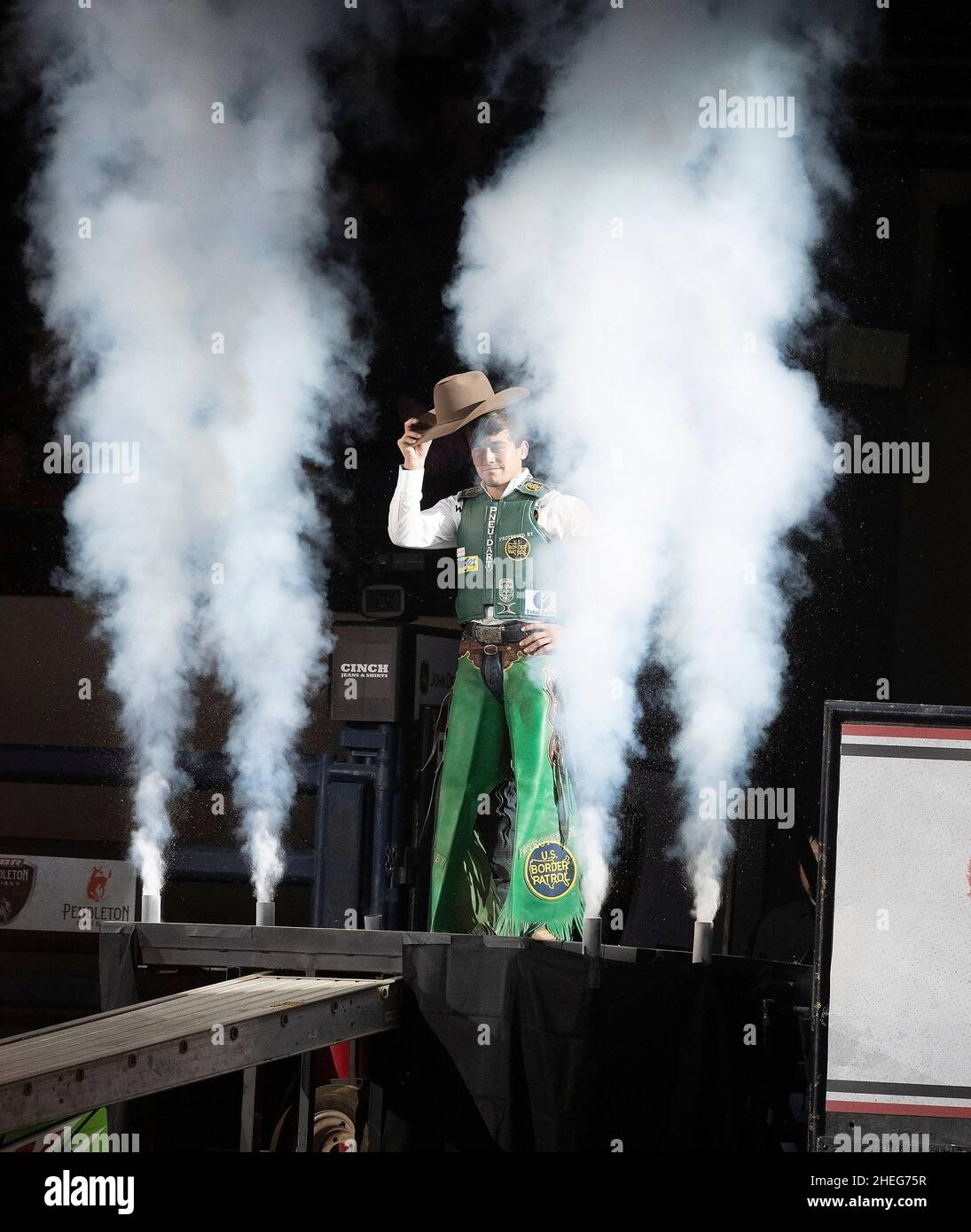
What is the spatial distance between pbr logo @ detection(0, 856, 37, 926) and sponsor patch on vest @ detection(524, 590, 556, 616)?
201 centimetres

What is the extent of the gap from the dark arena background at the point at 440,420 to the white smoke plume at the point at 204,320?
0.01 meters

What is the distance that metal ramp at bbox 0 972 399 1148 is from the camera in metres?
A: 2.34

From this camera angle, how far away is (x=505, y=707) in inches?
155

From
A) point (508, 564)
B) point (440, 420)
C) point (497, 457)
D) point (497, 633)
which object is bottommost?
point (497, 633)

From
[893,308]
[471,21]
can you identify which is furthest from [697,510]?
[471,21]

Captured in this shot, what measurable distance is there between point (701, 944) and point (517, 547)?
1279 mm

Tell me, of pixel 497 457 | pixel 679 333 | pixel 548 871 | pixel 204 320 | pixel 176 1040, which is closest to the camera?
pixel 176 1040

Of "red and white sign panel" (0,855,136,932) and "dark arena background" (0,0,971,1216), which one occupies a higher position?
"dark arena background" (0,0,971,1216)

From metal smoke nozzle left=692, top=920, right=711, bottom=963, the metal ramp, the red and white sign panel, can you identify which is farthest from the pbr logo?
metal smoke nozzle left=692, top=920, right=711, bottom=963

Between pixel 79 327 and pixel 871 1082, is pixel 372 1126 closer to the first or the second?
pixel 871 1082

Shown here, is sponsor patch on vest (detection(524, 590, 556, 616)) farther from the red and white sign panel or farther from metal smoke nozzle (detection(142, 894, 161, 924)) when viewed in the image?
the red and white sign panel

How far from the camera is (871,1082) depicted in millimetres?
2438

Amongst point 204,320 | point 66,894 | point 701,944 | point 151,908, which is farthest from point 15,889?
point 701,944

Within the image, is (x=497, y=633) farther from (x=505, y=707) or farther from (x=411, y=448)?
(x=411, y=448)
